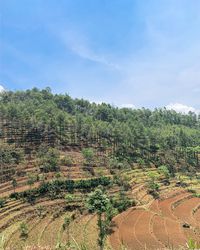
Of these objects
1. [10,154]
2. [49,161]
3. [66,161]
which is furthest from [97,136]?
[10,154]

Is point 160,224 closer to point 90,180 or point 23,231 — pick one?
point 90,180

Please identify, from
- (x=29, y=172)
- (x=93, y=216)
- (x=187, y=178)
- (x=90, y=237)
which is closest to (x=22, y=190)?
(x=29, y=172)

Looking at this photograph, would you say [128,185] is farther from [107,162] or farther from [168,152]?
[168,152]

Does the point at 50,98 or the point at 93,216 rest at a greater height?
the point at 50,98

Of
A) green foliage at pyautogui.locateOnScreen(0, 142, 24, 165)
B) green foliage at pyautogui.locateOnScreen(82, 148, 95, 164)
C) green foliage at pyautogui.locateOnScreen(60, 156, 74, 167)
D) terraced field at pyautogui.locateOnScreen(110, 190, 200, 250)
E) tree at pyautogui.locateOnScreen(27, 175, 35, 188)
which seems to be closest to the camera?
terraced field at pyautogui.locateOnScreen(110, 190, 200, 250)

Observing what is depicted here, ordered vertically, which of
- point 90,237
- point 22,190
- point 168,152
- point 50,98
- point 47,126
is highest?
point 50,98

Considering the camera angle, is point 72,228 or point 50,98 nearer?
point 72,228

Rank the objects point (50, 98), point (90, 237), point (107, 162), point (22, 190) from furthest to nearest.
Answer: point (50, 98) → point (107, 162) → point (22, 190) → point (90, 237)

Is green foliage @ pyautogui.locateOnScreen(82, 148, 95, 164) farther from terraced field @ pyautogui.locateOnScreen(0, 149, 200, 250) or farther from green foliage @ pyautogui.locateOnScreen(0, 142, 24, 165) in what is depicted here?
green foliage @ pyautogui.locateOnScreen(0, 142, 24, 165)

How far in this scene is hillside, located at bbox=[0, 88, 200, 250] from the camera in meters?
29.5

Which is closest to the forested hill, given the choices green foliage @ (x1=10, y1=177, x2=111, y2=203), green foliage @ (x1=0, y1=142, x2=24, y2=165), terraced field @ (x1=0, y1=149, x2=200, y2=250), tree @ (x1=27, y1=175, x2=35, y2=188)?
green foliage @ (x1=0, y1=142, x2=24, y2=165)

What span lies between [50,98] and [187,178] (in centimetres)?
6252

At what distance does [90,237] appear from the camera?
28078 mm

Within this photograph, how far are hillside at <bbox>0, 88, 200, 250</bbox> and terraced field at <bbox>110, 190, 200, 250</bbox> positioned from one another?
90 millimetres
